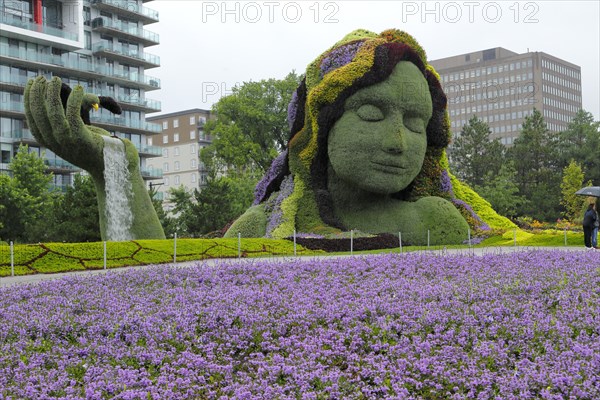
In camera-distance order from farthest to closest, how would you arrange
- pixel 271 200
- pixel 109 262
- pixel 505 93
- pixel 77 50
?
pixel 505 93 < pixel 77 50 < pixel 271 200 < pixel 109 262

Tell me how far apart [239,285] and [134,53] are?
5876 cm

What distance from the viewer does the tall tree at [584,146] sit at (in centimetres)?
6081

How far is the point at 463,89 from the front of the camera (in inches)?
4897

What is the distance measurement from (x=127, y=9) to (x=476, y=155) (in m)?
35.7

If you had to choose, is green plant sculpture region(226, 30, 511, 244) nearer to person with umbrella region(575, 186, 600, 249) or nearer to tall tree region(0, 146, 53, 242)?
person with umbrella region(575, 186, 600, 249)

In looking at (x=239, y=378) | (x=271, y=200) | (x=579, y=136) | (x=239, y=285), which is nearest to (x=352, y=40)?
(x=271, y=200)

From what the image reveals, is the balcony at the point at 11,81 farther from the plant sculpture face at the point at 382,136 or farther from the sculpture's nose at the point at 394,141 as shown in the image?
the sculpture's nose at the point at 394,141

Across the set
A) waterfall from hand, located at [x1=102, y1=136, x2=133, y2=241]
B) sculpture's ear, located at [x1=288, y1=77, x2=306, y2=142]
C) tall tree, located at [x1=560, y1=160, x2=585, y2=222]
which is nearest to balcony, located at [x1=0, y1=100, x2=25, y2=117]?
sculpture's ear, located at [x1=288, y1=77, x2=306, y2=142]

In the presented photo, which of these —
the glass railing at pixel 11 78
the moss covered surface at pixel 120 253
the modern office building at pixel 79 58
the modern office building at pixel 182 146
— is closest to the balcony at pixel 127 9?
the modern office building at pixel 79 58

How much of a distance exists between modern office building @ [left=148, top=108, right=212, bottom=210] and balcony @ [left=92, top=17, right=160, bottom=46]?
24349 mm

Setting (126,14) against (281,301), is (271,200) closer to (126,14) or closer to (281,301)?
(281,301)

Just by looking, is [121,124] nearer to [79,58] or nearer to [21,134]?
[79,58]

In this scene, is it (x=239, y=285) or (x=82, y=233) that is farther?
(x=82, y=233)

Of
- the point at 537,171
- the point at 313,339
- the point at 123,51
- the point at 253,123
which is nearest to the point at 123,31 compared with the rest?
the point at 123,51
